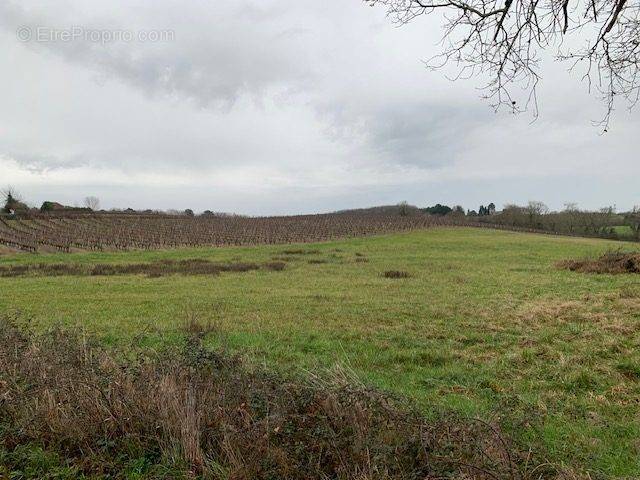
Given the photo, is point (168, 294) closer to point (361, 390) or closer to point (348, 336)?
point (348, 336)

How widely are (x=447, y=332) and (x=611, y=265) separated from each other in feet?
49.6

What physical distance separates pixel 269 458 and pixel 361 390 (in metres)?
1.24

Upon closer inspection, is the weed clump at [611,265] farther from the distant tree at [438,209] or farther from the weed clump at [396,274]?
the distant tree at [438,209]

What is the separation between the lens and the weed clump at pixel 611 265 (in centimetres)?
1938

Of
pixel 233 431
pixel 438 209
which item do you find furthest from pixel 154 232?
pixel 438 209

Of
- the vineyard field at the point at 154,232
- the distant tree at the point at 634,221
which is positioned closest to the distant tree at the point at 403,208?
the vineyard field at the point at 154,232

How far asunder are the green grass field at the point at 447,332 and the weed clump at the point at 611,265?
47.0 inches

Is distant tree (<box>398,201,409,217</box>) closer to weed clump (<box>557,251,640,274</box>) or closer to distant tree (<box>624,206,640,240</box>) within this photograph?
distant tree (<box>624,206,640,240</box>)

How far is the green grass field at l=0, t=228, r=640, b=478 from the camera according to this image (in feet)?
17.2

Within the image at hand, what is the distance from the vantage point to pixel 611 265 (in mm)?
20250

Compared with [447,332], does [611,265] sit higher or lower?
higher

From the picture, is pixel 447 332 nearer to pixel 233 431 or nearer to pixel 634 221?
pixel 233 431

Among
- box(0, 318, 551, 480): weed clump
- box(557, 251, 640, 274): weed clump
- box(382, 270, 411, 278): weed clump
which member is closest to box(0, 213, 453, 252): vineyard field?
box(382, 270, 411, 278): weed clump

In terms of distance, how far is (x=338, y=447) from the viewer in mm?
3498
